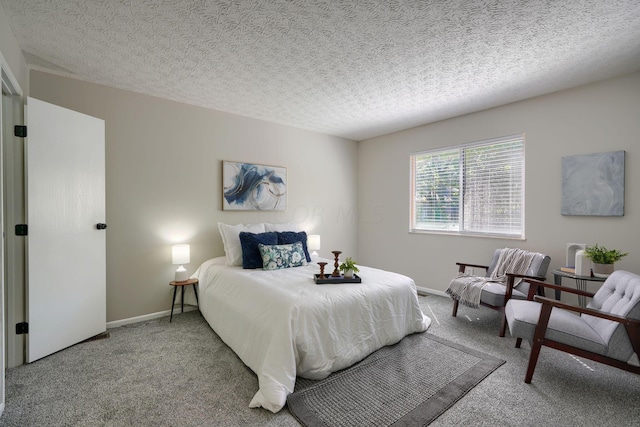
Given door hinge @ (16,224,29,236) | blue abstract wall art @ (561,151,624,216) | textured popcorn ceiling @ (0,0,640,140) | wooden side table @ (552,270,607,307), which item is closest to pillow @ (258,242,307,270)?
textured popcorn ceiling @ (0,0,640,140)

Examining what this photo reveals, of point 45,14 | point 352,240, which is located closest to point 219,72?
point 45,14

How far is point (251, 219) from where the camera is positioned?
4.24m

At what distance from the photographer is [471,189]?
408cm

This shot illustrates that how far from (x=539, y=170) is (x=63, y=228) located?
499 cm

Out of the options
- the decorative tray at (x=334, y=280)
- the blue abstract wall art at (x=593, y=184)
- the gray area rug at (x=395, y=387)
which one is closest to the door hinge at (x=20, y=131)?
the decorative tray at (x=334, y=280)

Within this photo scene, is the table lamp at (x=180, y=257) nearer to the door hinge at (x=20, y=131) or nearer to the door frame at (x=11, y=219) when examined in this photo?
the door frame at (x=11, y=219)

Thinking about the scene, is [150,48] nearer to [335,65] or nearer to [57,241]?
[335,65]

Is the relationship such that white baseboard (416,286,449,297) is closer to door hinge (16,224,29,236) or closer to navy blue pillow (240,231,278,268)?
navy blue pillow (240,231,278,268)

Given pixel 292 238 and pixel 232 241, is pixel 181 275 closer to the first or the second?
pixel 232 241

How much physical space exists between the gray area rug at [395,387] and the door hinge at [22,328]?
2311 mm

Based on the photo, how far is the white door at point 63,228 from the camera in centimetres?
242

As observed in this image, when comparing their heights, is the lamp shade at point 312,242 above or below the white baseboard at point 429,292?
above

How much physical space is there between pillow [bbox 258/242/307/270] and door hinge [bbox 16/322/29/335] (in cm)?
203

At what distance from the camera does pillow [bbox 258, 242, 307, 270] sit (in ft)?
10.8
